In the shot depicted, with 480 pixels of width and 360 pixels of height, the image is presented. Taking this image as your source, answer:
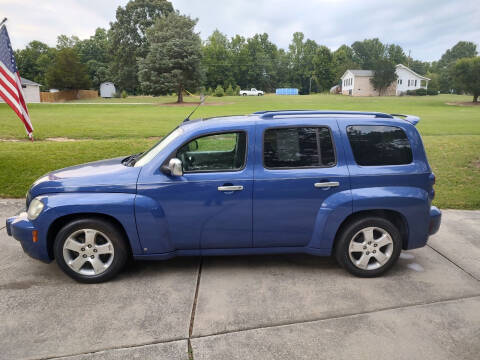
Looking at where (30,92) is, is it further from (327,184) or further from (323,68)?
(323,68)

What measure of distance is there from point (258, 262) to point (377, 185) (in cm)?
165

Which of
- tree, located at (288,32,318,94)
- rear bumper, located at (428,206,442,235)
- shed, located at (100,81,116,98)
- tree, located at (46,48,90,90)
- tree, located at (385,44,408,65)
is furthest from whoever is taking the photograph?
tree, located at (385,44,408,65)

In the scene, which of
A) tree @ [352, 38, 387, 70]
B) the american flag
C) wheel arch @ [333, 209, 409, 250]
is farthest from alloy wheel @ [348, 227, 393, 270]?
tree @ [352, 38, 387, 70]

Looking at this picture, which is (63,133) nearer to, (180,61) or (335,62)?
(180,61)

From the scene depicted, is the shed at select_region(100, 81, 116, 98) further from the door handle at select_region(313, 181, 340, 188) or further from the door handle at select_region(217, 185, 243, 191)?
the door handle at select_region(313, 181, 340, 188)

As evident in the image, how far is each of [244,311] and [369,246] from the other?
1.58 metres

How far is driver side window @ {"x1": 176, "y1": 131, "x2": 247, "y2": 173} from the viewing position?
391 centimetres

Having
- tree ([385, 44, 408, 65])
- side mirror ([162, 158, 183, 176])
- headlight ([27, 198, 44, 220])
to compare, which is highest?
tree ([385, 44, 408, 65])

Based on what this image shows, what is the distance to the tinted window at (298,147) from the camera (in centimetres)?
392

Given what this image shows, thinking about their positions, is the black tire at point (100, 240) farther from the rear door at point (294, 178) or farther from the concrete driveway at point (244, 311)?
the rear door at point (294, 178)

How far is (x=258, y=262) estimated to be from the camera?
4453mm

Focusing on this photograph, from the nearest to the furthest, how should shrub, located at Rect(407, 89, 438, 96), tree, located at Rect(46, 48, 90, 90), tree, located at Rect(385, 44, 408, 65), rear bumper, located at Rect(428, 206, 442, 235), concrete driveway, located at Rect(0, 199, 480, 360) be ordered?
concrete driveway, located at Rect(0, 199, 480, 360) < rear bumper, located at Rect(428, 206, 442, 235) < tree, located at Rect(46, 48, 90, 90) < shrub, located at Rect(407, 89, 438, 96) < tree, located at Rect(385, 44, 408, 65)

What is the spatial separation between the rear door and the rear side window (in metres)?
0.21

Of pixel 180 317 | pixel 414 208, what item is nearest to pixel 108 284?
pixel 180 317
